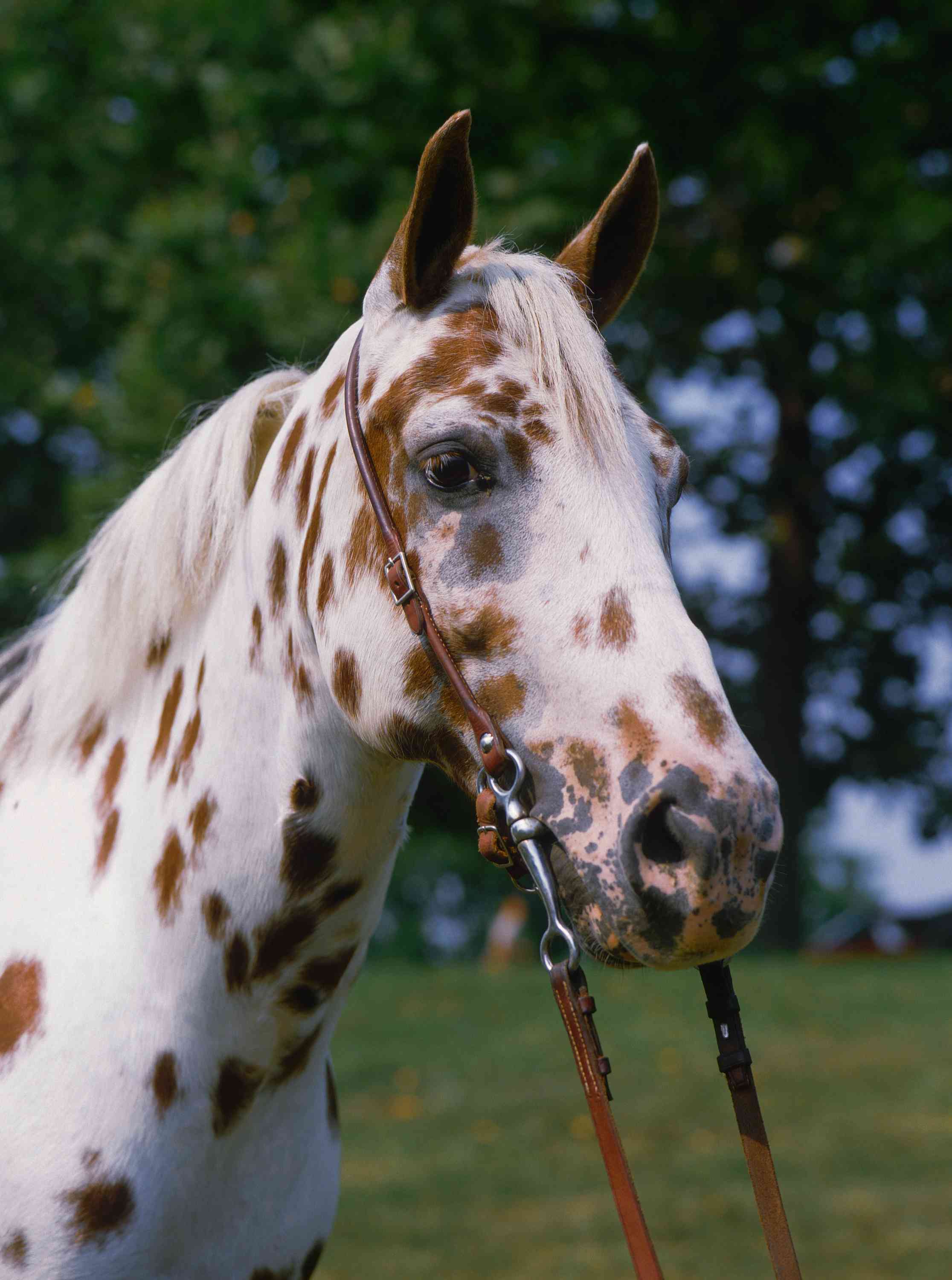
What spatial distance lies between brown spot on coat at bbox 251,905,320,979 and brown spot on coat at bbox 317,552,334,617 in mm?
555

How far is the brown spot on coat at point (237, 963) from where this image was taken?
2229 millimetres

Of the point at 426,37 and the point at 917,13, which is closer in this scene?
the point at 426,37

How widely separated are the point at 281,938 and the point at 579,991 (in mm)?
645

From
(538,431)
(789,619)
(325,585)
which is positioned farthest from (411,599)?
Answer: (789,619)

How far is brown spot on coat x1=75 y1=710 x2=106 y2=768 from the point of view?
2.55m

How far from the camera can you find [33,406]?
1692cm

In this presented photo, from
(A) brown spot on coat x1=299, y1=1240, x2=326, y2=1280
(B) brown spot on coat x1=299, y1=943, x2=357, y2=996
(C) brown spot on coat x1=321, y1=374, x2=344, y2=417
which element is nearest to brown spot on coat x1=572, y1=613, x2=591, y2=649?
(C) brown spot on coat x1=321, y1=374, x2=344, y2=417

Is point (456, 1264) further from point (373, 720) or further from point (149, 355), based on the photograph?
point (149, 355)

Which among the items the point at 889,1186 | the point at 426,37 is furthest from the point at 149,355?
the point at 889,1186

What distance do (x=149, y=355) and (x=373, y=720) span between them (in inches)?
372

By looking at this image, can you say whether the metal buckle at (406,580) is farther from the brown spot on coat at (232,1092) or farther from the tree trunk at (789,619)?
the tree trunk at (789,619)

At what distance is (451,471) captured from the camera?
201 centimetres

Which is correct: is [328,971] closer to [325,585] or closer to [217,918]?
[217,918]

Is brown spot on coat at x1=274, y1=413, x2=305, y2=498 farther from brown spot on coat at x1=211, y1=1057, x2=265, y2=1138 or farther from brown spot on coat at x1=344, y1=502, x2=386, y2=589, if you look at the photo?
brown spot on coat at x1=211, y1=1057, x2=265, y2=1138
